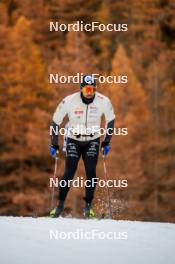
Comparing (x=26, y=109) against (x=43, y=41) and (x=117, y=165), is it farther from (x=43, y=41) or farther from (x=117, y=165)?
(x=43, y=41)

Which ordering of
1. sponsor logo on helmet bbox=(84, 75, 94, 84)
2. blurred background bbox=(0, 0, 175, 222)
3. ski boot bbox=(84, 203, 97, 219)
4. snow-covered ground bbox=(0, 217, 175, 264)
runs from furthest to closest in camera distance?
blurred background bbox=(0, 0, 175, 222), ski boot bbox=(84, 203, 97, 219), sponsor logo on helmet bbox=(84, 75, 94, 84), snow-covered ground bbox=(0, 217, 175, 264)

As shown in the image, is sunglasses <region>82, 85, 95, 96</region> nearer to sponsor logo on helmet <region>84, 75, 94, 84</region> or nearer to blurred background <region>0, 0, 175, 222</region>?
sponsor logo on helmet <region>84, 75, 94, 84</region>

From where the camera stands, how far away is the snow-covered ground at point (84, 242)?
20.4 feet

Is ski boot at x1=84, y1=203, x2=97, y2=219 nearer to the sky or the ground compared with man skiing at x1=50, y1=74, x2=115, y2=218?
nearer to the ground

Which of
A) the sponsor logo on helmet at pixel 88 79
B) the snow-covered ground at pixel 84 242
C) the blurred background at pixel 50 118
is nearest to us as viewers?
the snow-covered ground at pixel 84 242

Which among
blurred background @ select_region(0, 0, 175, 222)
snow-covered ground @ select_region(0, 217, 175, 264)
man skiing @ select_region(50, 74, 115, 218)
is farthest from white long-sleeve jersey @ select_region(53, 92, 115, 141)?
blurred background @ select_region(0, 0, 175, 222)

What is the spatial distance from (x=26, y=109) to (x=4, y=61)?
3.17 m

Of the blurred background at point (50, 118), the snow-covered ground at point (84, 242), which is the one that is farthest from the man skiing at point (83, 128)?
the blurred background at point (50, 118)

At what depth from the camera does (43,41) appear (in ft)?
176

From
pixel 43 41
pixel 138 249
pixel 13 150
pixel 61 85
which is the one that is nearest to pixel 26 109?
pixel 13 150

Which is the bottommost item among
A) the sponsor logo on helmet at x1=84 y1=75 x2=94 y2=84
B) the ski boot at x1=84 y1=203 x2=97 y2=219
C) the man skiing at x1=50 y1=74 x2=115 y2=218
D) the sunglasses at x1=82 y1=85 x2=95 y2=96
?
the ski boot at x1=84 y1=203 x2=97 y2=219

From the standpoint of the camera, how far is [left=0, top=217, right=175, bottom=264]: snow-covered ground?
6.22m

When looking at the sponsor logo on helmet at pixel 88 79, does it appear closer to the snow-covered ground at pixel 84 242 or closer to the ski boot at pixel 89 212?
the ski boot at pixel 89 212

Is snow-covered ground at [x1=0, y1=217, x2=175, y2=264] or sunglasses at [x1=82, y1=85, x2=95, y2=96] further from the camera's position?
sunglasses at [x1=82, y1=85, x2=95, y2=96]
